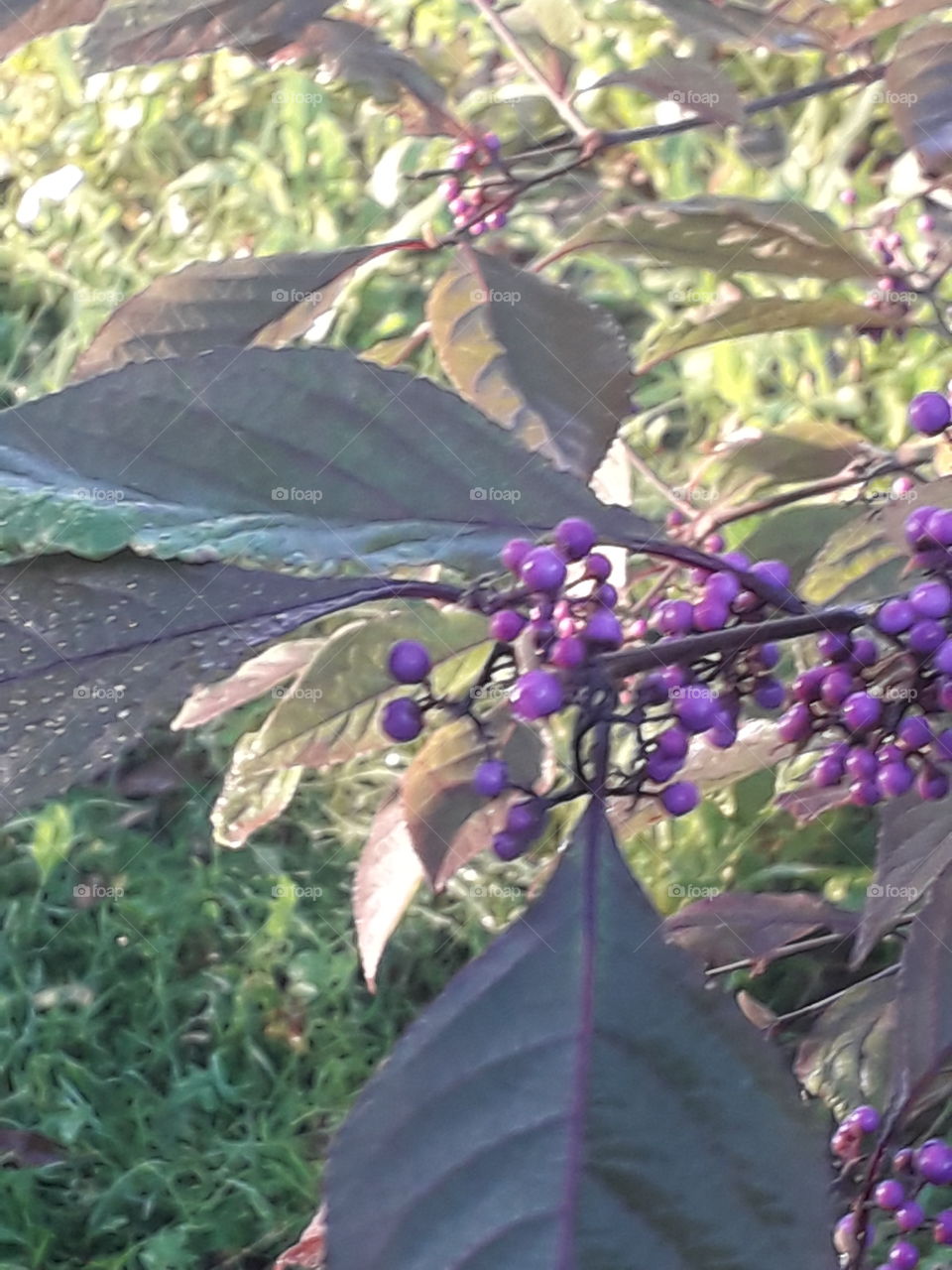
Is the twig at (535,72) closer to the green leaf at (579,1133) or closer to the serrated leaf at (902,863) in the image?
the serrated leaf at (902,863)

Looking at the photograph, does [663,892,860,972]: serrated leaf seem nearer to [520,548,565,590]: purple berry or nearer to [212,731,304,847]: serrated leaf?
[212,731,304,847]: serrated leaf

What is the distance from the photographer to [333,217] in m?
2.36

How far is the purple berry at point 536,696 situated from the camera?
0.47m

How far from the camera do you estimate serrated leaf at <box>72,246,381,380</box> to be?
2.63 feet

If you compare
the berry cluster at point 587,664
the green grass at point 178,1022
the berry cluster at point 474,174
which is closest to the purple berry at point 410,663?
the berry cluster at point 587,664

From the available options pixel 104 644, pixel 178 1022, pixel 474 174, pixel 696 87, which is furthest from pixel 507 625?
pixel 178 1022

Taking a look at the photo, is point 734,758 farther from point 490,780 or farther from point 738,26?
point 738,26

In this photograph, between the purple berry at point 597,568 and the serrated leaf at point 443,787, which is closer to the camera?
the purple berry at point 597,568

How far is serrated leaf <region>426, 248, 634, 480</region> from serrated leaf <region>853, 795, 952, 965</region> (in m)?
0.23

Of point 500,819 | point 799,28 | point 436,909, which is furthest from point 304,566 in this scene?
point 436,909

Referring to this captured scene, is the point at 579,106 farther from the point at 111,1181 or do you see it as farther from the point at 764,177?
the point at 111,1181

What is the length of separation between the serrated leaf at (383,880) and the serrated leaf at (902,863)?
262 mm

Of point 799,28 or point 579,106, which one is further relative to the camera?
point 579,106

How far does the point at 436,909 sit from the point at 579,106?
4.11ft
